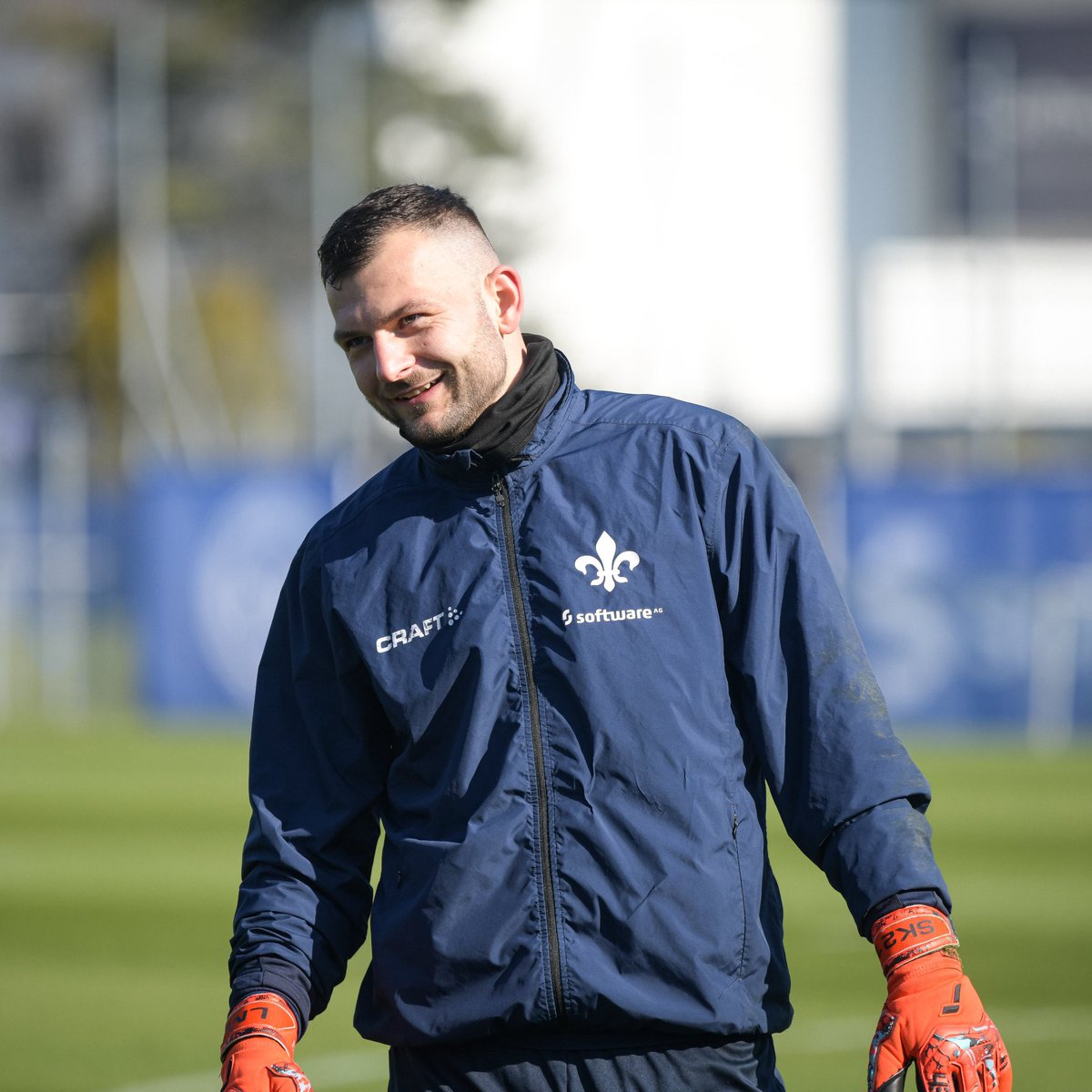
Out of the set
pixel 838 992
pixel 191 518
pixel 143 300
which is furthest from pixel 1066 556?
pixel 143 300

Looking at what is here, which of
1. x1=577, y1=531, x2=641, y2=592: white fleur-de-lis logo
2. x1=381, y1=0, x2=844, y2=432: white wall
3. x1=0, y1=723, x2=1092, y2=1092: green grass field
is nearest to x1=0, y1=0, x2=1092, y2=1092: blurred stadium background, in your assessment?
x1=381, y1=0, x2=844, y2=432: white wall

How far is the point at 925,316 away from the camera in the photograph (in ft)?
117

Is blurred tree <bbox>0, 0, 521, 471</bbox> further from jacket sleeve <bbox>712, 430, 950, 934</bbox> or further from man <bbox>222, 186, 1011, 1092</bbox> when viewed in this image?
jacket sleeve <bbox>712, 430, 950, 934</bbox>

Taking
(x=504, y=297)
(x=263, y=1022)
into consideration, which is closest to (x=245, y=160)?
(x=504, y=297)

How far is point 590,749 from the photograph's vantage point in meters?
3.22

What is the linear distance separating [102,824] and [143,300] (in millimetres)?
18490

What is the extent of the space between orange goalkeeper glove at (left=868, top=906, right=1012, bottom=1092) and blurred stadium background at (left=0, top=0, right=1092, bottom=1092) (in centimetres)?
1955

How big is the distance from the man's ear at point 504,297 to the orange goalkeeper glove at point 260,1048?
124cm

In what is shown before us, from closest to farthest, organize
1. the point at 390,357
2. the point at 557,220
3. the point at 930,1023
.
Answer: the point at 930,1023 < the point at 390,357 < the point at 557,220

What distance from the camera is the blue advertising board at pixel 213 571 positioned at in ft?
59.7

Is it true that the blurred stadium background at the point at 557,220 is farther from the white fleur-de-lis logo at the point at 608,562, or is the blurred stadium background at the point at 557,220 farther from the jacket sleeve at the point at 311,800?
the white fleur-de-lis logo at the point at 608,562

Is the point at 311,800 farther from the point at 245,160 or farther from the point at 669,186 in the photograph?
the point at 669,186

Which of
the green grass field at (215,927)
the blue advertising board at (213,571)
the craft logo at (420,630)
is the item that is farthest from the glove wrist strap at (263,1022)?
the blue advertising board at (213,571)

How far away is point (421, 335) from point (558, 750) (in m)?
0.75
